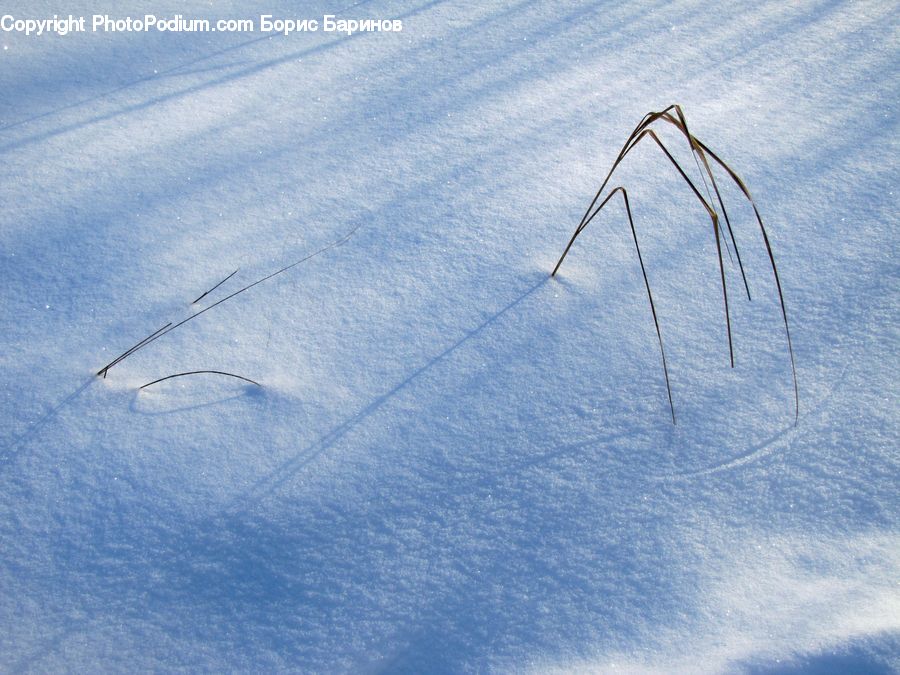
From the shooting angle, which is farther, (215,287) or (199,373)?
(215,287)

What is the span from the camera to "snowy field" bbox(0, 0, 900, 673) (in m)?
0.74

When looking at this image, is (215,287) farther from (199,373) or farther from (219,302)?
(199,373)

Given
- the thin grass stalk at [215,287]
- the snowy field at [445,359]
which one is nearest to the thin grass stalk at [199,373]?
the snowy field at [445,359]

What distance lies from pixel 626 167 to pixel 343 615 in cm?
91

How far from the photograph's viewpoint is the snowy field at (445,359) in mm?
737

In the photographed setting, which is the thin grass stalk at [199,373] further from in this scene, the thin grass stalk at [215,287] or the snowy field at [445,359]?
the thin grass stalk at [215,287]

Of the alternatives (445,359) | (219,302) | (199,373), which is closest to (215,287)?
(219,302)

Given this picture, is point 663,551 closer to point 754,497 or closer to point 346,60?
point 754,497

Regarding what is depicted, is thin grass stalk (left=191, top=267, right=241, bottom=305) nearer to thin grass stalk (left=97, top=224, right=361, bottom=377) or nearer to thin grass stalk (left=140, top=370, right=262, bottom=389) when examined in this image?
thin grass stalk (left=97, top=224, right=361, bottom=377)

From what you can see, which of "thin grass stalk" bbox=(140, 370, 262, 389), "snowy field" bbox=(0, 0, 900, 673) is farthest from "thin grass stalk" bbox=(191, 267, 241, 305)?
"thin grass stalk" bbox=(140, 370, 262, 389)

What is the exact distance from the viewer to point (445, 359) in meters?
0.96

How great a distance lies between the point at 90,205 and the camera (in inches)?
45.9

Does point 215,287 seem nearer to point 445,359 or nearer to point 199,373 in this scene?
point 199,373

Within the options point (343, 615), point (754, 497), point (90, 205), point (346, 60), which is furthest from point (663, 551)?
point (346, 60)
